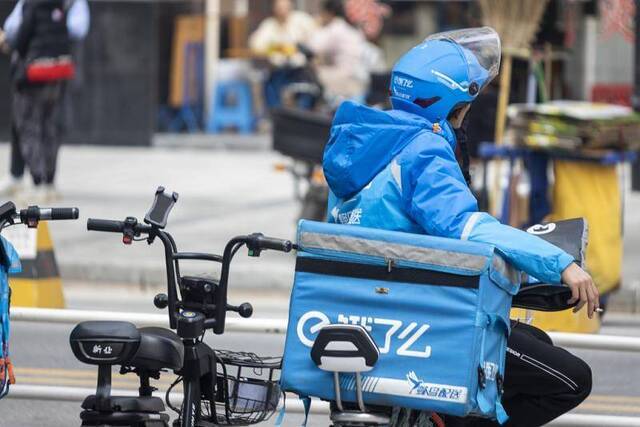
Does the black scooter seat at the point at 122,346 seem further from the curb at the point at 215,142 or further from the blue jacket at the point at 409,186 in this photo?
the curb at the point at 215,142

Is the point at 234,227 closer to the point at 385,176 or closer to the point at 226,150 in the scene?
the point at 226,150

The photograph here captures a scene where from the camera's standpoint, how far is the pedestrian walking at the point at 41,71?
44.7 ft

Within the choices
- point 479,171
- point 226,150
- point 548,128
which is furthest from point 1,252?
point 226,150

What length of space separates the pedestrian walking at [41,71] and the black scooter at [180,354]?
9411 millimetres

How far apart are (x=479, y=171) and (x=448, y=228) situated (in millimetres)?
11946

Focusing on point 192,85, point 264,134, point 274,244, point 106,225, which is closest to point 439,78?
point 274,244

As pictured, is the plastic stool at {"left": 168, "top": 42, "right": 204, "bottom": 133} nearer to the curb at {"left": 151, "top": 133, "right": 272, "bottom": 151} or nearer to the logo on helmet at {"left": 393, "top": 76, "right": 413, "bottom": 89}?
the curb at {"left": 151, "top": 133, "right": 272, "bottom": 151}

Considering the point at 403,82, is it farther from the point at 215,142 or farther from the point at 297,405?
the point at 215,142

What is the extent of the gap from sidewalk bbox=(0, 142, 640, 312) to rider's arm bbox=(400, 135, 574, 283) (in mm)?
6536

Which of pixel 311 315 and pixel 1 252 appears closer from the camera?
pixel 311 315

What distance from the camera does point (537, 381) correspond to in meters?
4.45

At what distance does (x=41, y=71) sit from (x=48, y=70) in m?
0.07

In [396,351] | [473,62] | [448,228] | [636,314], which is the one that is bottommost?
[636,314]

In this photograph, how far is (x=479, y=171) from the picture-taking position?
1586cm
